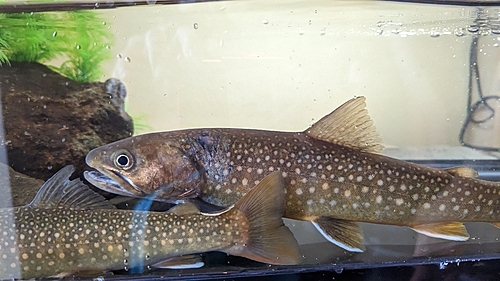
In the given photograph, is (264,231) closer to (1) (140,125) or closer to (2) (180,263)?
(2) (180,263)

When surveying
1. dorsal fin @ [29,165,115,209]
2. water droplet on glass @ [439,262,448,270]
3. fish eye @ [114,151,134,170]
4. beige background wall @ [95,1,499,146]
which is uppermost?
beige background wall @ [95,1,499,146]

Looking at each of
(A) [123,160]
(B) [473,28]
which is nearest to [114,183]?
(A) [123,160]

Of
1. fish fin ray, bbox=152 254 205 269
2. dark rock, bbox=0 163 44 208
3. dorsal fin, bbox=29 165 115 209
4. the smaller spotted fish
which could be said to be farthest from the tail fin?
dark rock, bbox=0 163 44 208

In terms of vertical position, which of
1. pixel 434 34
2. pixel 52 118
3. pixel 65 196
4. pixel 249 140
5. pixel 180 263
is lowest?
pixel 180 263

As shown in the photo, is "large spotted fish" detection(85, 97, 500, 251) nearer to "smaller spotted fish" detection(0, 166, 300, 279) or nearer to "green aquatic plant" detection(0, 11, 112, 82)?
"smaller spotted fish" detection(0, 166, 300, 279)

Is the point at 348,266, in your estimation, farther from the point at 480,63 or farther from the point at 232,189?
the point at 480,63

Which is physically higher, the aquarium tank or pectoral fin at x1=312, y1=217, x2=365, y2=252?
the aquarium tank

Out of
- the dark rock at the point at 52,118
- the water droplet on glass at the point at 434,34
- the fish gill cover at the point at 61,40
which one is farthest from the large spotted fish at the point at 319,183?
the water droplet on glass at the point at 434,34
